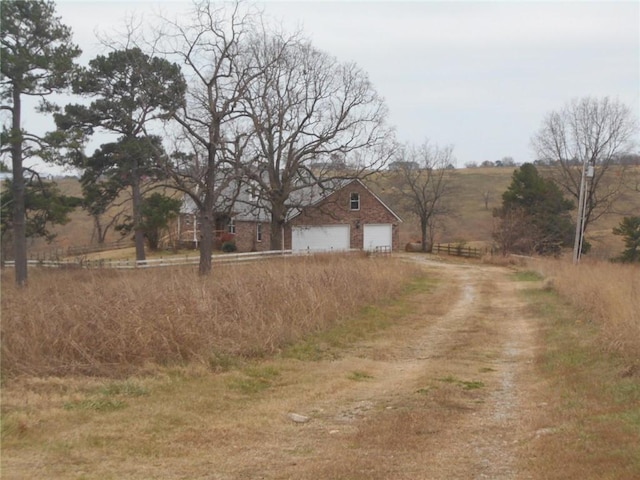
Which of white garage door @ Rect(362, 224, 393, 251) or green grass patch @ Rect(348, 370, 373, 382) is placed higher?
white garage door @ Rect(362, 224, 393, 251)

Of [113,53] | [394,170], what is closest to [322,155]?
[113,53]

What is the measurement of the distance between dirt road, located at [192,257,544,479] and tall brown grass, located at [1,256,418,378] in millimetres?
1317

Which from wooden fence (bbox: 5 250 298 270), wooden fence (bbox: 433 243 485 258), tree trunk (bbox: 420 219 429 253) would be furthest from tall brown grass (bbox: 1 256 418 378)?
tree trunk (bbox: 420 219 429 253)

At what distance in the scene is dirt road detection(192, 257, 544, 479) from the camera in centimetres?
623

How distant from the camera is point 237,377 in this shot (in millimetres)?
9867

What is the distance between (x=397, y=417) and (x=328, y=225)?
146ft

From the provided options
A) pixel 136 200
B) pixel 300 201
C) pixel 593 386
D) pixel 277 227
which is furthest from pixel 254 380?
pixel 300 201

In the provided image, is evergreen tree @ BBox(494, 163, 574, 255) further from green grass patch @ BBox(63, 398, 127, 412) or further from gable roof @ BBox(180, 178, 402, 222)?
green grass patch @ BBox(63, 398, 127, 412)

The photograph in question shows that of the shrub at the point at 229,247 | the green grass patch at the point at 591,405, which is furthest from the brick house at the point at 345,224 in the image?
the green grass patch at the point at 591,405

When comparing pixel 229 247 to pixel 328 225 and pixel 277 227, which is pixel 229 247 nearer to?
pixel 277 227

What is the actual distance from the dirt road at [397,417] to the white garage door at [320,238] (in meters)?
36.9

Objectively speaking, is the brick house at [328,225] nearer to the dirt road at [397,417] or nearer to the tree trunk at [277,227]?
the tree trunk at [277,227]

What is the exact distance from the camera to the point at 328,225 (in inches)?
2057

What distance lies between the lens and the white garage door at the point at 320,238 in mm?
51500
